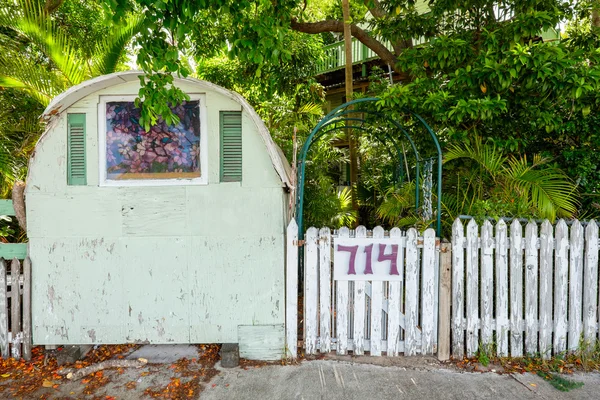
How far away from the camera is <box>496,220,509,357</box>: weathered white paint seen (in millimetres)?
3248

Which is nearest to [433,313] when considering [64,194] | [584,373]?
[584,373]

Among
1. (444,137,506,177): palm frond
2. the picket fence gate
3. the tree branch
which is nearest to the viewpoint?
the picket fence gate

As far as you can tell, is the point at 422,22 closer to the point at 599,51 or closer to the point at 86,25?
the point at 599,51

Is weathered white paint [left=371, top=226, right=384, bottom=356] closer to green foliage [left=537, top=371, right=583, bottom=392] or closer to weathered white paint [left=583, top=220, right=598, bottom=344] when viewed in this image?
green foliage [left=537, top=371, right=583, bottom=392]

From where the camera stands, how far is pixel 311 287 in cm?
334

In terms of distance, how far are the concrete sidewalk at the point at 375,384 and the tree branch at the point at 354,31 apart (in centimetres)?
517

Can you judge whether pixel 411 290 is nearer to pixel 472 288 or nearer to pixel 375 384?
pixel 472 288

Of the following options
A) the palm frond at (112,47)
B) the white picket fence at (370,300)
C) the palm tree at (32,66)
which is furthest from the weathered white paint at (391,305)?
the palm frond at (112,47)

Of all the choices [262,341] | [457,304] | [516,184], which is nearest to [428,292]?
[457,304]

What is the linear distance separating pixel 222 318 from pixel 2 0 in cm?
512

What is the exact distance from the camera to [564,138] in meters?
4.77

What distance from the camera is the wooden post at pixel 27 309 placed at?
10.7 feet

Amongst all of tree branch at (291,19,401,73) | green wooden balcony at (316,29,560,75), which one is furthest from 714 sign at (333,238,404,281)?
green wooden balcony at (316,29,560,75)

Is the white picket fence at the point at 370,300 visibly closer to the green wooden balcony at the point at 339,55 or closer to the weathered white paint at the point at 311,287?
the weathered white paint at the point at 311,287
